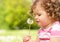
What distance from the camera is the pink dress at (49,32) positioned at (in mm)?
2492

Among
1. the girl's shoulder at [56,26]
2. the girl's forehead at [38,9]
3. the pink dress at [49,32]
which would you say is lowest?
the pink dress at [49,32]

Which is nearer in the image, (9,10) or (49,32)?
(49,32)

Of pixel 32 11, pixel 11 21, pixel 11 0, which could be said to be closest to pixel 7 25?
pixel 11 21

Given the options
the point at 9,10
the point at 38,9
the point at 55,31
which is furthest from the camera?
the point at 9,10

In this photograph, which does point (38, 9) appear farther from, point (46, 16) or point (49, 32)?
point (49, 32)

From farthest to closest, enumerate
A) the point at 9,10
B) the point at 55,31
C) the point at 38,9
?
the point at 9,10
the point at 38,9
the point at 55,31

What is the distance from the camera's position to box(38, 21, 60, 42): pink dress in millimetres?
2492

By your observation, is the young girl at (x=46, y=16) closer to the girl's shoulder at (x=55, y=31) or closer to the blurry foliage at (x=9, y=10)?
the girl's shoulder at (x=55, y=31)

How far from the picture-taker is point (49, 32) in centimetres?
257

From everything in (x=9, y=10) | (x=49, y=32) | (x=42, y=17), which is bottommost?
(x=49, y=32)

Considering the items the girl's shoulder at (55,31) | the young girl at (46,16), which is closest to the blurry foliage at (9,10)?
the young girl at (46,16)

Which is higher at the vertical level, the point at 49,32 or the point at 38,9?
the point at 38,9

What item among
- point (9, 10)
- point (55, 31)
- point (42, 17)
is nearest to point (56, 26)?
point (55, 31)

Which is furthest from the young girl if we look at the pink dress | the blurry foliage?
the blurry foliage
